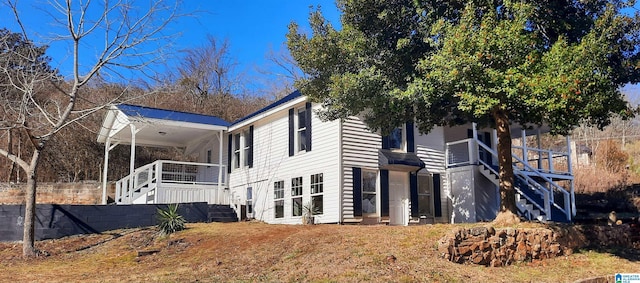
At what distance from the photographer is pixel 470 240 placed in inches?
404

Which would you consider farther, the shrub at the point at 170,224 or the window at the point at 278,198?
the window at the point at 278,198

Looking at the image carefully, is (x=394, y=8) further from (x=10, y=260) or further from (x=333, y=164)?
(x=10, y=260)

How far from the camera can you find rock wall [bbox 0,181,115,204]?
73.2 feet

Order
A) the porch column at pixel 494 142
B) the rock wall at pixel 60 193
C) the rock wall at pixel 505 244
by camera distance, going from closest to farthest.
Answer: the rock wall at pixel 505 244
the porch column at pixel 494 142
the rock wall at pixel 60 193

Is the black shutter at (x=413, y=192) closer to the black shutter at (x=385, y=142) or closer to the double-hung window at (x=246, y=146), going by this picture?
the black shutter at (x=385, y=142)

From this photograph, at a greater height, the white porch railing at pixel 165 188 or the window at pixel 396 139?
the window at pixel 396 139

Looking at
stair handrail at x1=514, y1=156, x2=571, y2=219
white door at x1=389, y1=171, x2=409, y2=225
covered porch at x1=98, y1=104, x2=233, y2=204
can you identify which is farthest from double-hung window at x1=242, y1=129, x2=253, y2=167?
stair handrail at x1=514, y1=156, x2=571, y2=219

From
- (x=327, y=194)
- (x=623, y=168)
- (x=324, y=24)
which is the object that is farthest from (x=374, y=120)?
(x=623, y=168)

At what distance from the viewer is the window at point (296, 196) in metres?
17.3

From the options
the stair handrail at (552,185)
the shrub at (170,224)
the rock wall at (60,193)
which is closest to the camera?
the shrub at (170,224)

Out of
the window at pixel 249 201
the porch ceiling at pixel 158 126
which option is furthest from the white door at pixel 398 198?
the porch ceiling at pixel 158 126

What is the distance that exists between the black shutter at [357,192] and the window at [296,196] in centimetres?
229

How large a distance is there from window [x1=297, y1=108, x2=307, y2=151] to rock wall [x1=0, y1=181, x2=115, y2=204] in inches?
419

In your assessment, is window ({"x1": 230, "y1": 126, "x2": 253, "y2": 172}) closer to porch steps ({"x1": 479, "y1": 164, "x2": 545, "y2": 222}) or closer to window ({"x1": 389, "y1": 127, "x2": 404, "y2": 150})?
window ({"x1": 389, "y1": 127, "x2": 404, "y2": 150})
